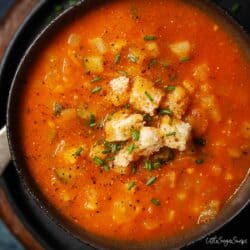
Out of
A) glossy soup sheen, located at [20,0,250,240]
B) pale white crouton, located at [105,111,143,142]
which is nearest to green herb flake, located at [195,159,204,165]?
glossy soup sheen, located at [20,0,250,240]

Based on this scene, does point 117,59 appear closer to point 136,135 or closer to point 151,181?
point 136,135

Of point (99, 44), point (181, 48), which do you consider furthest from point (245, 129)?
point (99, 44)

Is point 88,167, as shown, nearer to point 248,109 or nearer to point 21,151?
point 21,151

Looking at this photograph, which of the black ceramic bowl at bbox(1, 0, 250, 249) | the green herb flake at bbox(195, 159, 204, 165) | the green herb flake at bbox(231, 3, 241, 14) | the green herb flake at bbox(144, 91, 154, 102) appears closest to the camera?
the green herb flake at bbox(144, 91, 154, 102)

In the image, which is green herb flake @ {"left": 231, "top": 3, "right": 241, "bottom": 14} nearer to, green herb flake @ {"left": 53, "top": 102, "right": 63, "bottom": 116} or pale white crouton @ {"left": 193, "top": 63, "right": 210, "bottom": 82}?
pale white crouton @ {"left": 193, "top": 63, "right": 210, "bottom": 82}

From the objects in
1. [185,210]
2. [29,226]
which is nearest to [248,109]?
[185,210]

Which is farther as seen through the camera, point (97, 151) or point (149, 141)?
point (97, 151)
